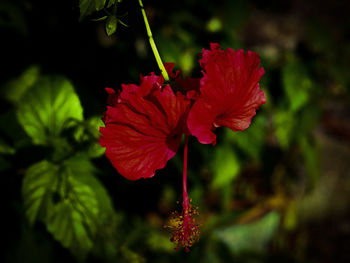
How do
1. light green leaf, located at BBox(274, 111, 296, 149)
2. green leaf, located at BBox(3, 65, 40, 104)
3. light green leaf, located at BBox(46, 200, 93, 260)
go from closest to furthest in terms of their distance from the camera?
1. light green leaf, located at BBox(46, 200, 93, 260)
2. green leaf, located at BBox(3, 65, 40, 104)
3. light green leaf, located at BBox(274, 111, 296, 149)

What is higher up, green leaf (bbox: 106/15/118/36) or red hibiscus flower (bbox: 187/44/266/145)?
green leaf (bbox: 106/15/118/36)

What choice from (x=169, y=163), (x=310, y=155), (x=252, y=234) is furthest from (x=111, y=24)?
(x=252, y=234)

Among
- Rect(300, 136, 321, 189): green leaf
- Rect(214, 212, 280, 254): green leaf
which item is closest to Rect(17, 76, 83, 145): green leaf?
Rect(300, 136, 321, 189): green leaf

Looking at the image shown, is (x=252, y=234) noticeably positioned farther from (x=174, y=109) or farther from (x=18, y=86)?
(x=174, y=109)

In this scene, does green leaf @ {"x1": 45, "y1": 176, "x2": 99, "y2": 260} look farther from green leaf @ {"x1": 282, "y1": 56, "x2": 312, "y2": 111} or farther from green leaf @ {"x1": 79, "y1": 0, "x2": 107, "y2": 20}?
green leaf @ {"x1": 282, "y1": 56, "x2": 312, "y2": 111}

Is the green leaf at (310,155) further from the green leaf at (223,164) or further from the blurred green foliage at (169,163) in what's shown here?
the green leaf at (223,164)

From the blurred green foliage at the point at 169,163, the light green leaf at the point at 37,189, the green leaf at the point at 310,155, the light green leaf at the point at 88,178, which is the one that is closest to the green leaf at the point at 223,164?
the blurred green foliage at the point at 169,163
